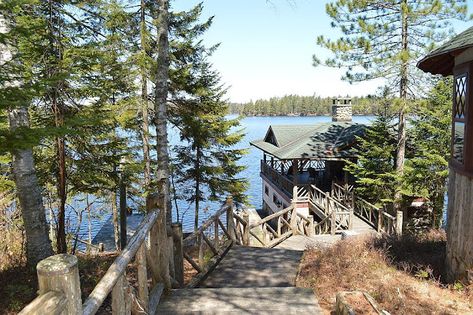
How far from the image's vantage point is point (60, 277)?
1.91m

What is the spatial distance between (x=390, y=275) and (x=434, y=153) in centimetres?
1243

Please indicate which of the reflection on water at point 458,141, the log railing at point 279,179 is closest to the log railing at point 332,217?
the log railing at point 279,179

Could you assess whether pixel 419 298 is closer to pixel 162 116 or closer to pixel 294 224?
pixel 162 116

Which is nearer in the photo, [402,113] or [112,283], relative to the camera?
[112,283]

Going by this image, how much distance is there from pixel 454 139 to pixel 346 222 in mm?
9746

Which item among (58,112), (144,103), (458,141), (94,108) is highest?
(144,103)

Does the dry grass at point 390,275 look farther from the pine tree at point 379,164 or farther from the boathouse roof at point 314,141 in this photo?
the boathouse roof at point 314,141

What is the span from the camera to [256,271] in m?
7.65

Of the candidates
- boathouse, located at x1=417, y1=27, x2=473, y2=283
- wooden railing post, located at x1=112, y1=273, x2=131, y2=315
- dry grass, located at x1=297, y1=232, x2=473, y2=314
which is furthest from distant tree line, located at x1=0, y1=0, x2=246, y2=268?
boathouse, located at x1=417, y1=27, x2=473, y2=283

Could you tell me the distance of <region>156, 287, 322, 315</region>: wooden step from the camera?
15.9ft

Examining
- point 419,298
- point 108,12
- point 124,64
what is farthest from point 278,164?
point 419,298

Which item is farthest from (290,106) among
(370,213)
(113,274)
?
(113,274)

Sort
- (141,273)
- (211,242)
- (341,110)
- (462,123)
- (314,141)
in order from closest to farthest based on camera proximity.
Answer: (141,273) → (462,123) → (211,242) → (314,141) → (341,110)

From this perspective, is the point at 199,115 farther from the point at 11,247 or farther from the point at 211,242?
→ the point at 11,247
